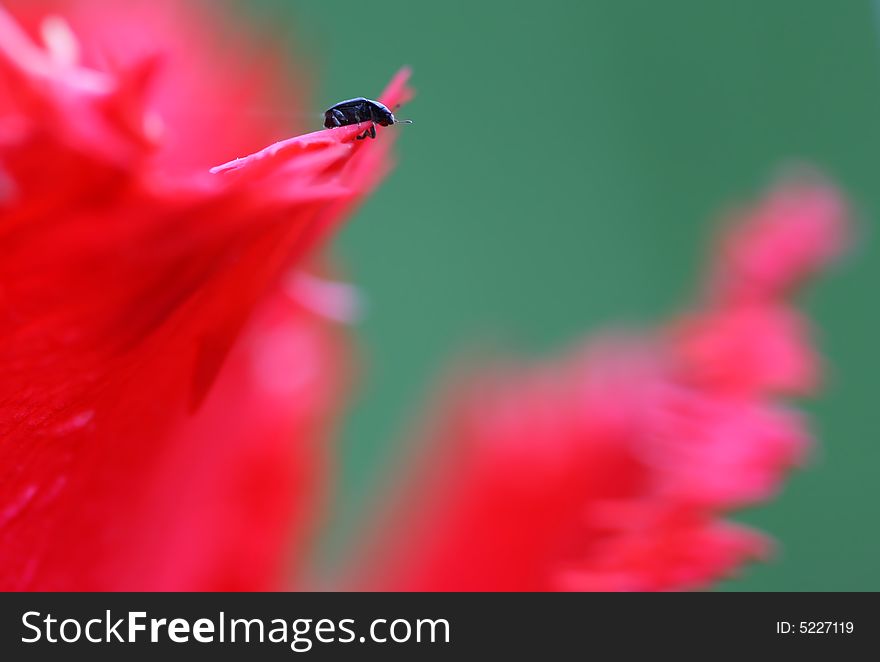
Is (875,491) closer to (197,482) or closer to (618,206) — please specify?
(618,206)

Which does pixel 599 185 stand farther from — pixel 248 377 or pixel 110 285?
pixel 110 285

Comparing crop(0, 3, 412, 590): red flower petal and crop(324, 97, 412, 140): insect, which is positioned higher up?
crop(324, 97, 412, 140): insect

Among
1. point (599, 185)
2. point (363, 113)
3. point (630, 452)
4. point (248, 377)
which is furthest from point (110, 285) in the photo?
point (599, 185)

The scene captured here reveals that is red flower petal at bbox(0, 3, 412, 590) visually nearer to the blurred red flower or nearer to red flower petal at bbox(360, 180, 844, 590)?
the blurred red flower

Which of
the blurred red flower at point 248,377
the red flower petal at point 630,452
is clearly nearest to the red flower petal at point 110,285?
the blurred red flower at point 248,377

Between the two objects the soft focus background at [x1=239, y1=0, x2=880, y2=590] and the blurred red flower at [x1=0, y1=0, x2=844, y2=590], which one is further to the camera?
the soft focus background at [x1=239, y1=0, x2=880, y2=590]

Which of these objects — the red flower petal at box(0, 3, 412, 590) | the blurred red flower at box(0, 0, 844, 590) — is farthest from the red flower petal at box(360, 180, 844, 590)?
the red flower petal at box(0, 3, 412, 590)

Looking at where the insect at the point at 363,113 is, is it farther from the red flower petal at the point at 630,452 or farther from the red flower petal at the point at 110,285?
the red flower petal at the point at 630,452
